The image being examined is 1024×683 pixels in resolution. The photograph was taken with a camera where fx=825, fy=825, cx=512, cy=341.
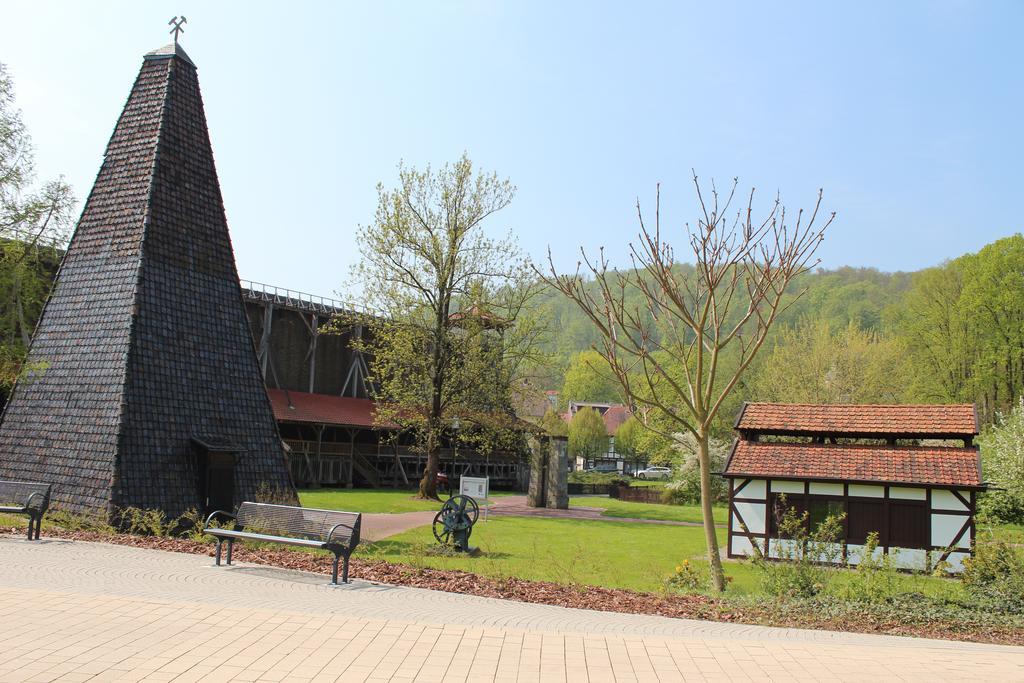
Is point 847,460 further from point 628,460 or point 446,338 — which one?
point 628,460

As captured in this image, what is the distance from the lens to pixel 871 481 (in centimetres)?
1838

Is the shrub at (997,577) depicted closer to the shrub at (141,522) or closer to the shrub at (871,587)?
the shrub at (871,587)

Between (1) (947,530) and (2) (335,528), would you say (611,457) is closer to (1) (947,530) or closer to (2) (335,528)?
(1) (947,530)

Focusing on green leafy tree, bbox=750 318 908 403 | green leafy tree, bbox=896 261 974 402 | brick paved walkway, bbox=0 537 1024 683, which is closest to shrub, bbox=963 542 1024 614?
brick paved walkway, bbox=0 537 1024 683

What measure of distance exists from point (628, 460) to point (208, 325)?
A: 208ft

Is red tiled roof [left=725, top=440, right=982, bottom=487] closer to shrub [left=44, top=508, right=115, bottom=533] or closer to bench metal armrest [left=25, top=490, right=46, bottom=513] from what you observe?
shrub [left=44, top=508, right=115, bottom=533]

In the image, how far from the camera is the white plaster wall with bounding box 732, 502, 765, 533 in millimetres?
19172

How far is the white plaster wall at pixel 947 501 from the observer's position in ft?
59.1

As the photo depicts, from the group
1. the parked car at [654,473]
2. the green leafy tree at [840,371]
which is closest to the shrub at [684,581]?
the green leafy tree at [840,371]

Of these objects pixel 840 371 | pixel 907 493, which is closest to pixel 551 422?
pixel 840 371

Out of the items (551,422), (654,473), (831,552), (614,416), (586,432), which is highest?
(614,416)

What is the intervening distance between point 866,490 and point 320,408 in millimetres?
25419

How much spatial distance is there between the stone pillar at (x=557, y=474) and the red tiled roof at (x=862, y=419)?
35.6 feet

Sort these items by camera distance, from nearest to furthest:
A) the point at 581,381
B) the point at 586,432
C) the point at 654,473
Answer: the point at 586,432, the point at 654,473, the point at 581,381
